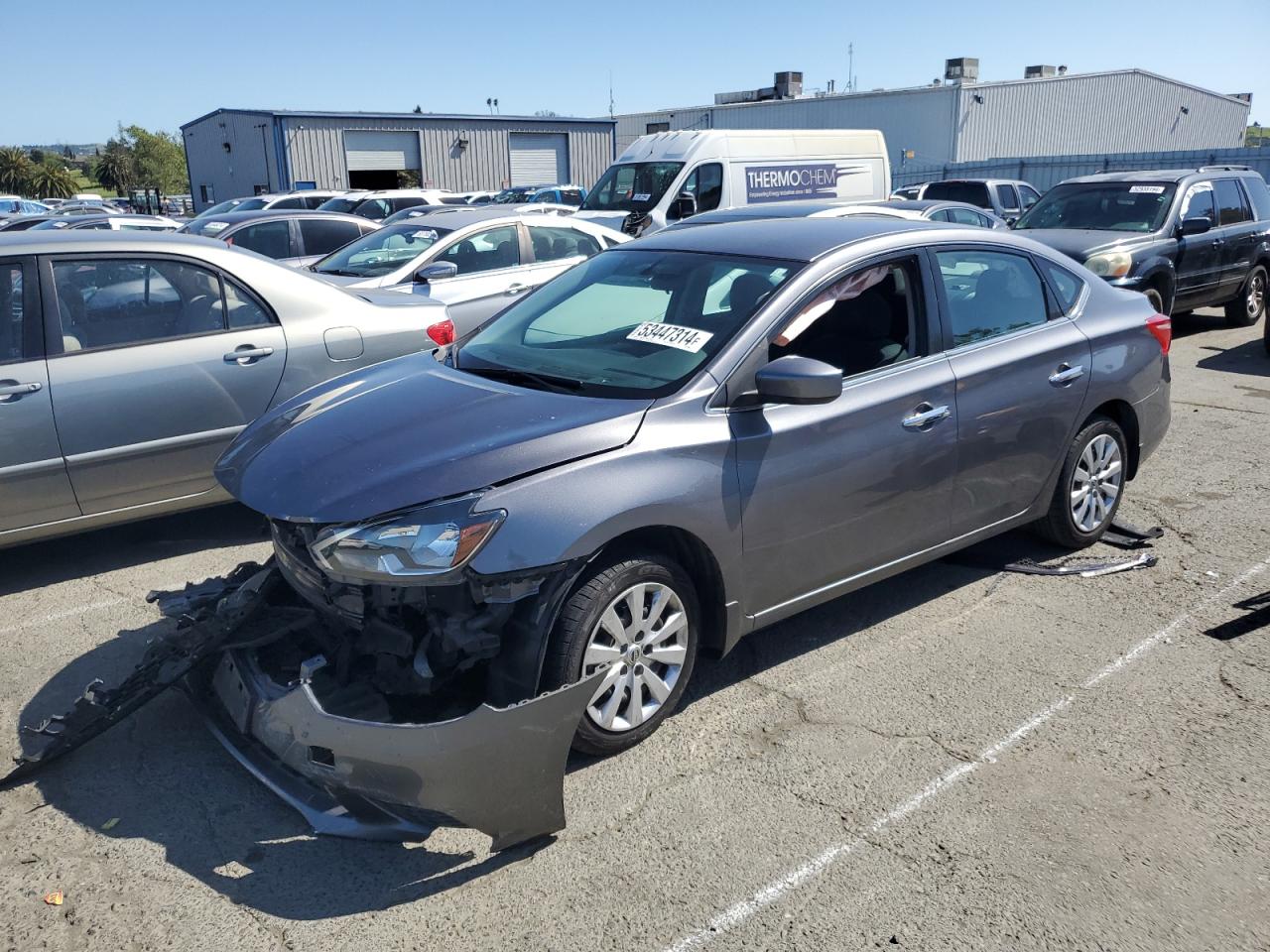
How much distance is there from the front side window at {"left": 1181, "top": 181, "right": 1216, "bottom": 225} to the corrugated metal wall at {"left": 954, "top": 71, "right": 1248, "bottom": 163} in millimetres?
27473

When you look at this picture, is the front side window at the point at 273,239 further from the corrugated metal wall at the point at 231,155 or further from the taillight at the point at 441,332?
the corrugated metal wall at the point at 231,155

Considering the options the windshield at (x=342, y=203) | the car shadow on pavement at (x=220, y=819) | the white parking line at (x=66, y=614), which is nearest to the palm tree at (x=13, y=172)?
the windshield at (x=342, y=203)

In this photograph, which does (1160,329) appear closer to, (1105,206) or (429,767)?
(429,767)

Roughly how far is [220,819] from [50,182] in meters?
69.0

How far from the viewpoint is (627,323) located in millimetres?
4328

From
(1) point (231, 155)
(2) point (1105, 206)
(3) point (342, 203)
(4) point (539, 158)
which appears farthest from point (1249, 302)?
(1) point (231, 155)

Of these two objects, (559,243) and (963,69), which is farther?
(963,69)

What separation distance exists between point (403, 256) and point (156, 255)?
4.52 meters

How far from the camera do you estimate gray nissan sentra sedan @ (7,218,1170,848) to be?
3150mm

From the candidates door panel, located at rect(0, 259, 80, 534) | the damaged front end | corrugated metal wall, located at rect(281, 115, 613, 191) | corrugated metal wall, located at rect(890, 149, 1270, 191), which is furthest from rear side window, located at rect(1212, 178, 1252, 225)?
corrugated metal wall, located at rect(281, 115, 613, 191)

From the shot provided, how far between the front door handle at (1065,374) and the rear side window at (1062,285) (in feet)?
1.08

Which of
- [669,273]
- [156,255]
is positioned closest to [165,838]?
[669,273]

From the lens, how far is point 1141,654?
4430 millimetres

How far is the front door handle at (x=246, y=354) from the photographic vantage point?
5.46 meters
